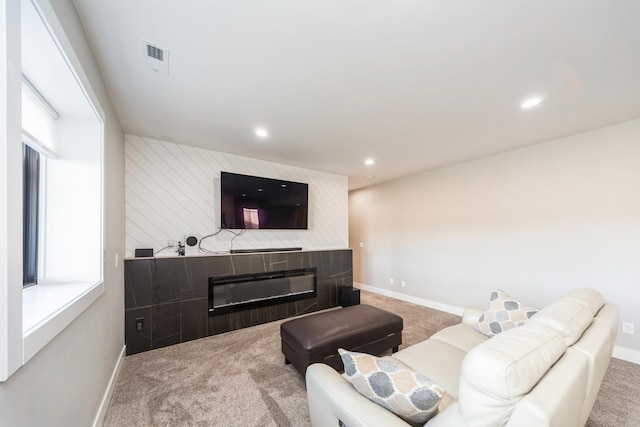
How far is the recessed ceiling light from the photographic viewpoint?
2.15 meters

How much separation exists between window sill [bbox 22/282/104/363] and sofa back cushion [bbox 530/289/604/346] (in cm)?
211

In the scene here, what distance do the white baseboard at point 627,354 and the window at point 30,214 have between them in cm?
505

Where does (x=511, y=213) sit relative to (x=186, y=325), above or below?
above

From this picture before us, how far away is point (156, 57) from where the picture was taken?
166 cm

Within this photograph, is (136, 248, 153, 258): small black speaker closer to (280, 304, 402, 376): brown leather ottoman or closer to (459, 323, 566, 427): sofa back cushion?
(280, 304, 402, 376): brown leather ottoman

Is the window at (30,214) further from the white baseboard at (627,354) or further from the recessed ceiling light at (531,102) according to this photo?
the white baseboard at (627,354)

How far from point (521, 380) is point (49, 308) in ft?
6.33

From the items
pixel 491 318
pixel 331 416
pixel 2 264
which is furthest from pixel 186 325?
pixel 491 318

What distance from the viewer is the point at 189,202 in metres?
3.31

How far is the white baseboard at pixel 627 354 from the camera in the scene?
2.52 metres

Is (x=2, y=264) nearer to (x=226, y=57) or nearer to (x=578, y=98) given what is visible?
(x=226, y=57)

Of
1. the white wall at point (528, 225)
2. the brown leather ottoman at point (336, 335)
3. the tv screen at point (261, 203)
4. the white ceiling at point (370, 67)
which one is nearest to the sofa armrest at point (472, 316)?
the brown leather ottoman at point (336, 335)

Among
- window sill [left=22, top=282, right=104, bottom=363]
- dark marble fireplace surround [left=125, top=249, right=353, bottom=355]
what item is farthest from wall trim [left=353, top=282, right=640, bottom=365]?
window sill [left=22, top=282, right=104, bottom=363]

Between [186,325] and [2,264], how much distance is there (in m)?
2.71
